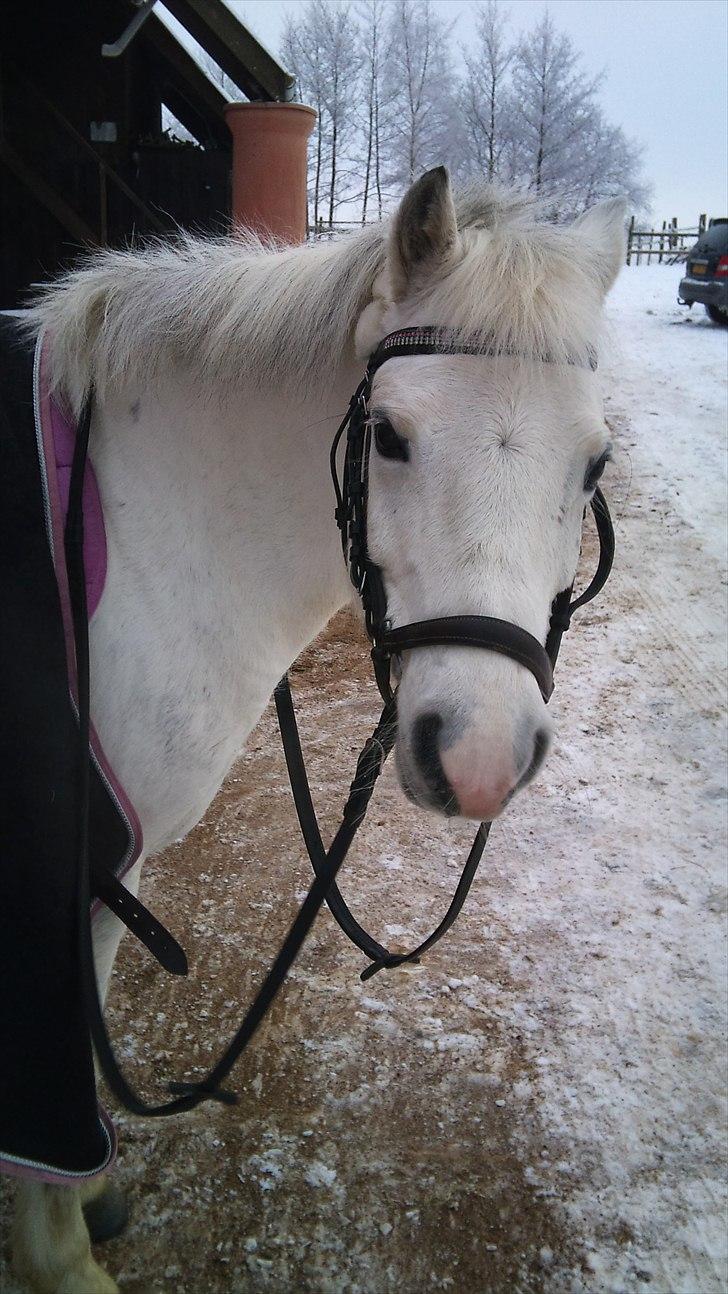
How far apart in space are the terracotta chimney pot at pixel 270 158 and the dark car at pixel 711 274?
8.80 meters

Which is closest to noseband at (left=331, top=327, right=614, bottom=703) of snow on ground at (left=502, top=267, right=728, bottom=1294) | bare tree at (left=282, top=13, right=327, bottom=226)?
snow on ground at (left=502, top=267, right=728, bottom=1294)

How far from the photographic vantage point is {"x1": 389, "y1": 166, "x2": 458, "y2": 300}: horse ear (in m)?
1.22

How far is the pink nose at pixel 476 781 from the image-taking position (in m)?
1.09

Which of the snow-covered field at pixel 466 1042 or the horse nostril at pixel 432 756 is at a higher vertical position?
the horse nostril at pixel 432 756

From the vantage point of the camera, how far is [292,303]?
56.7 inches

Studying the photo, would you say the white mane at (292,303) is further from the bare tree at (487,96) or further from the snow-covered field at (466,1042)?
the bare tree at (487,96)

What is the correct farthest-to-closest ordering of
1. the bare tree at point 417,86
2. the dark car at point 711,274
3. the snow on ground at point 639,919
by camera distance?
the bare tree at point 417,86, the dark car at point 711,274, the snow on ground at point 639,919

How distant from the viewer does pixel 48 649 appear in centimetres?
132

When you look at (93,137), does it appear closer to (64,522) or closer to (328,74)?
(64,522)

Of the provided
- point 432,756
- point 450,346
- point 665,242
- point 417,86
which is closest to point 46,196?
point 450,346

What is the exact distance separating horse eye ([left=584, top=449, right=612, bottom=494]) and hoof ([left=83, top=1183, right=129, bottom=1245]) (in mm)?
1958

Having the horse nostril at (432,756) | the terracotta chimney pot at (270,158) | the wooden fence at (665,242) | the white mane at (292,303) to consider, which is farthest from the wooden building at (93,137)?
the wooden fence at (665,242)

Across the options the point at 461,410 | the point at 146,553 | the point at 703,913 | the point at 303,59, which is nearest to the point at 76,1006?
the point at 146,553

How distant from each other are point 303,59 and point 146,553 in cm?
2452
